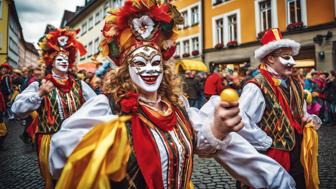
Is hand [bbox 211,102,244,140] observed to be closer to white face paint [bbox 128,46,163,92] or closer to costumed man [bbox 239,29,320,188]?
white face paint [bbox 128,46,163,92]

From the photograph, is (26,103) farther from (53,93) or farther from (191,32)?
(191,32)

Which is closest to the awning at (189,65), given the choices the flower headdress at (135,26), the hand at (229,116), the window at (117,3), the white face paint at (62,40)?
the window at (117,3)

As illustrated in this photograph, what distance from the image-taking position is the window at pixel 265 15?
19.0 meters

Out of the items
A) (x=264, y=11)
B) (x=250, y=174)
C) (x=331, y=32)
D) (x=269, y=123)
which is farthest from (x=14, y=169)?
(x=264, y=11)

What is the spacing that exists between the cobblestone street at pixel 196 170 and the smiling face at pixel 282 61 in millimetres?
1833

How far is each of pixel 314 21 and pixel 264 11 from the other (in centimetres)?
368

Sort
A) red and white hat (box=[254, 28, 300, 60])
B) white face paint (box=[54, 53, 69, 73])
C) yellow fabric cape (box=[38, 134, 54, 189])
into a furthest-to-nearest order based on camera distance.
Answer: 1. white face paint (box=[54, 53, 69, 73])
2. red and white hat (box=[254, 28, 300, 60])
3. yellow fabric cape (box=[38, 134, 54, 189])

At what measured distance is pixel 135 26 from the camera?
6.88 ft

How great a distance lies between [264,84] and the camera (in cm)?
333

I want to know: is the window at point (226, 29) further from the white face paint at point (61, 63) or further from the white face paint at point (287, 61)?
the white face paint at point (287, 61)

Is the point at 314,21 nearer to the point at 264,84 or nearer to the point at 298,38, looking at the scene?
the point at 298,38

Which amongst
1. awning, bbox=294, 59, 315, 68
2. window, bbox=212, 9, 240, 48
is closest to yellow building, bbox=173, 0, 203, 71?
window, bbox=212, 9, 240, 48

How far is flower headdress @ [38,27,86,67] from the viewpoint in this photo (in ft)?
14.8

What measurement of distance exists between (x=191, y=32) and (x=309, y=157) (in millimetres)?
22693
